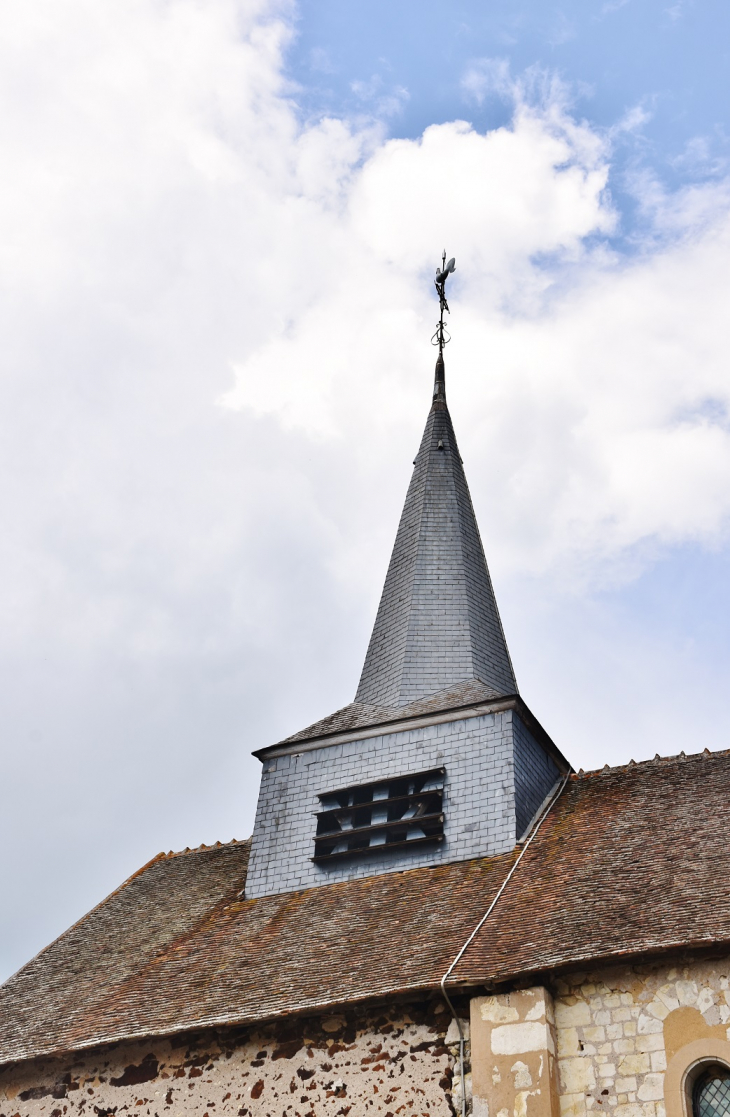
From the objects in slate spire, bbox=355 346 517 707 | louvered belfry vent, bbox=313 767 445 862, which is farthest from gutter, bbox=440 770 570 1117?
slate spire, bbox=355 346 517 707

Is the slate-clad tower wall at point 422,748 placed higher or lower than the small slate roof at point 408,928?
higher

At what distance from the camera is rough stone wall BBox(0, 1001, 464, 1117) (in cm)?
1162

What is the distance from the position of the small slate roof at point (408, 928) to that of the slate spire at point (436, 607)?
244cm

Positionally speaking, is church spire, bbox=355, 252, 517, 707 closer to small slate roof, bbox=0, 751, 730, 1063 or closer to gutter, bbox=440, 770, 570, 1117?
gutter, bbox=440, 770, 570, 1117

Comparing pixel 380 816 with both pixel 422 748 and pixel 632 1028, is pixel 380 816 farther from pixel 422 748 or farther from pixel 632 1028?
pixel 632 1028

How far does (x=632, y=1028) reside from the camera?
11.1 metres

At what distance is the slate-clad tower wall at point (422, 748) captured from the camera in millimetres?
15406

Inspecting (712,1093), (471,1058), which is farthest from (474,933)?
(712,1093)

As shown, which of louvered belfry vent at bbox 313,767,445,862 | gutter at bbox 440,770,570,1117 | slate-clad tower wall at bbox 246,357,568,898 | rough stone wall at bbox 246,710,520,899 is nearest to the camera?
gutter at bbox 440,770,570,1117

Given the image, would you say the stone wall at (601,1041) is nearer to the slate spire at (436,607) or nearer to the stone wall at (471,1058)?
the stone wall at (471,1058)

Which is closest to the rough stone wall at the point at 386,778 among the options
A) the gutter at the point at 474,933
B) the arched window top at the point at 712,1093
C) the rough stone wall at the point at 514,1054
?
the gutter at the point at 474,933

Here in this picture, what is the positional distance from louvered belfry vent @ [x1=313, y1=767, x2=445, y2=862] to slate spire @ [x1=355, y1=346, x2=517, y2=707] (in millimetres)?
1544

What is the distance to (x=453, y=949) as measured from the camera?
12.4 meters

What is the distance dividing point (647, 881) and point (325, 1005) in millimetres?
3489
